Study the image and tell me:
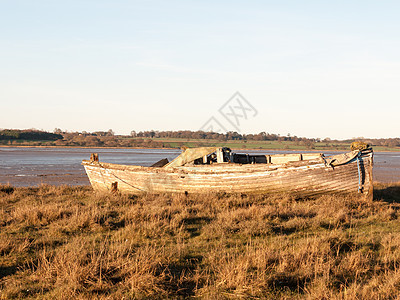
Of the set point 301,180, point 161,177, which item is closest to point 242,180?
point 301,180

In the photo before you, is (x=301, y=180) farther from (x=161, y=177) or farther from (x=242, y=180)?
(x=161, y=177)

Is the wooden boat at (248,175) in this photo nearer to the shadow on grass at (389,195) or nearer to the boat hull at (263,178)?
the boat hull at (263,178)

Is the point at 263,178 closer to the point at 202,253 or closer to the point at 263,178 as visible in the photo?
the point at 263,178

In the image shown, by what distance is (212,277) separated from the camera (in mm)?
5684

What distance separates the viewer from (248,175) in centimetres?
1378

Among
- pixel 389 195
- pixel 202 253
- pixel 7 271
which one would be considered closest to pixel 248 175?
pixel 202 253

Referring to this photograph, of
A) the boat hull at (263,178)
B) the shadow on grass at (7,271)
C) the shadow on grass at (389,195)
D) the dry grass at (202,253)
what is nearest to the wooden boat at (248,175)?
the boat hull at (263,178)

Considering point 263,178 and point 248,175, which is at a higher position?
point 248,175

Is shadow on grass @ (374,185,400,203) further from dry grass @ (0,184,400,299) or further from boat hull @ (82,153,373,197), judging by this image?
dry grass @ (0,184,400,299)

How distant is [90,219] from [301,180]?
7.78 meters

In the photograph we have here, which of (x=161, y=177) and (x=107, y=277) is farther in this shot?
(x=161, y=177)

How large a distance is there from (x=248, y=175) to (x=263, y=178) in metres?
0.58

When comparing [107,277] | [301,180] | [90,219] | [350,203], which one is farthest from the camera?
[301,180]

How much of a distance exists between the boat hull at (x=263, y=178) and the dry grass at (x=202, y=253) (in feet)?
4.58
